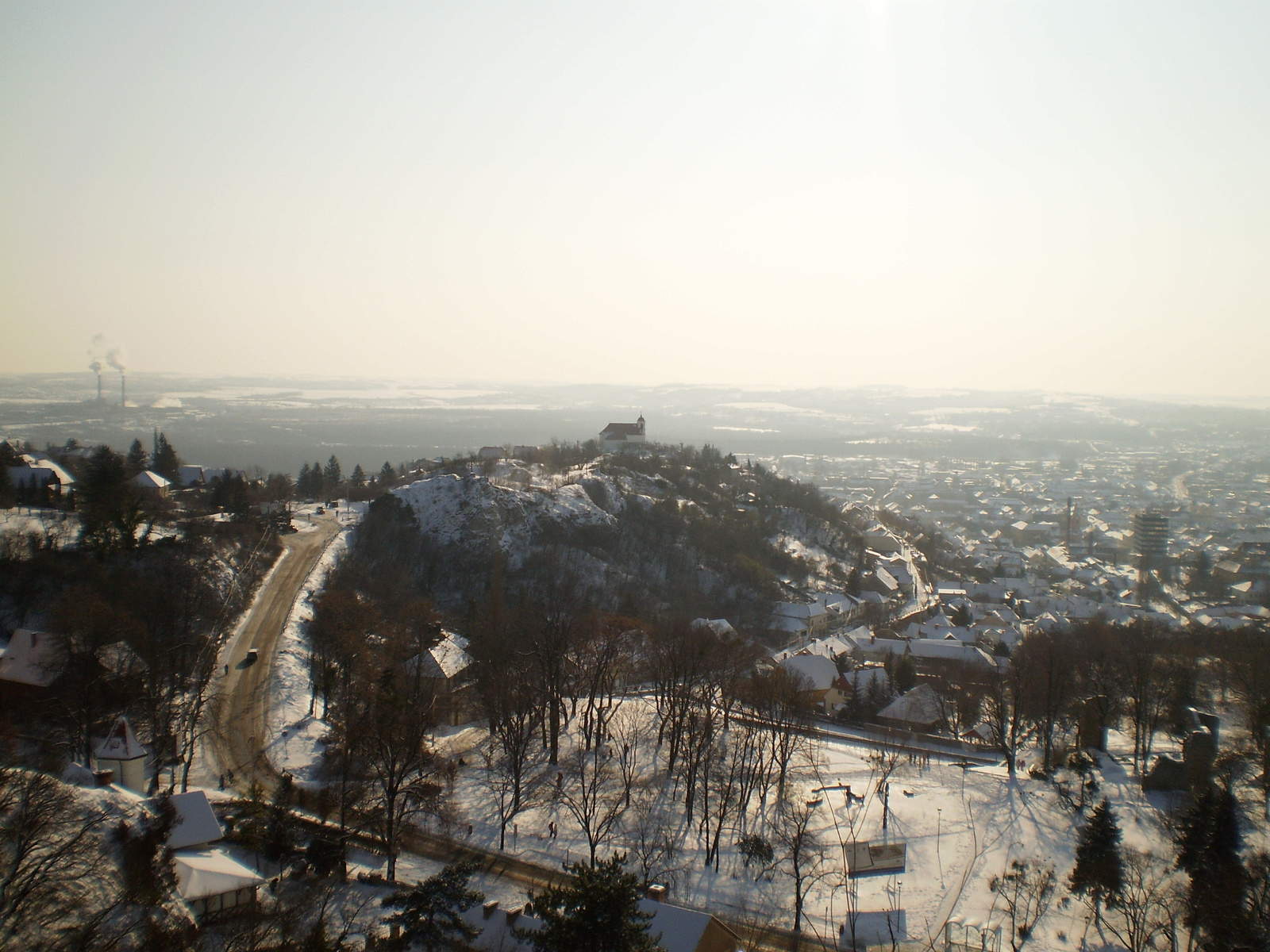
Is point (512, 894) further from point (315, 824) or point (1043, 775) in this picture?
point (1043, 775)

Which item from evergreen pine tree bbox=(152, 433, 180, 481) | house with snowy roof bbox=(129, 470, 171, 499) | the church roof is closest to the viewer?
house with snowy roof bbox=(129, 470, 171, 499)

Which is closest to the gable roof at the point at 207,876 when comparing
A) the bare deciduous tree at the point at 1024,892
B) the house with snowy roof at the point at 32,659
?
the house with snowy roof at the point at 32,659

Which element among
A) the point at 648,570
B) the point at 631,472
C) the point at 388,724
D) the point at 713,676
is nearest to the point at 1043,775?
the point at 713,676

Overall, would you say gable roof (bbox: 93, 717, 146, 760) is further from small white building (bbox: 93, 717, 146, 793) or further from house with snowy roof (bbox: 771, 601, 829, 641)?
house with snowy roof (bbox: 771, 601, 829, 641)

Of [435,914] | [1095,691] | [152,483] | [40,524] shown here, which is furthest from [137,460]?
[1095,691]

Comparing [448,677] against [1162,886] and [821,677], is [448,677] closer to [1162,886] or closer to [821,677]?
[821,677]

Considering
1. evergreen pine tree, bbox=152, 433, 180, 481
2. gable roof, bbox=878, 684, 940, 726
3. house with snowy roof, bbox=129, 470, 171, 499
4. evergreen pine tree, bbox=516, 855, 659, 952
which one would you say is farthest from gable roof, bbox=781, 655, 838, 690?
evergreen pine tree, bbox=152, 433, 180, 481
